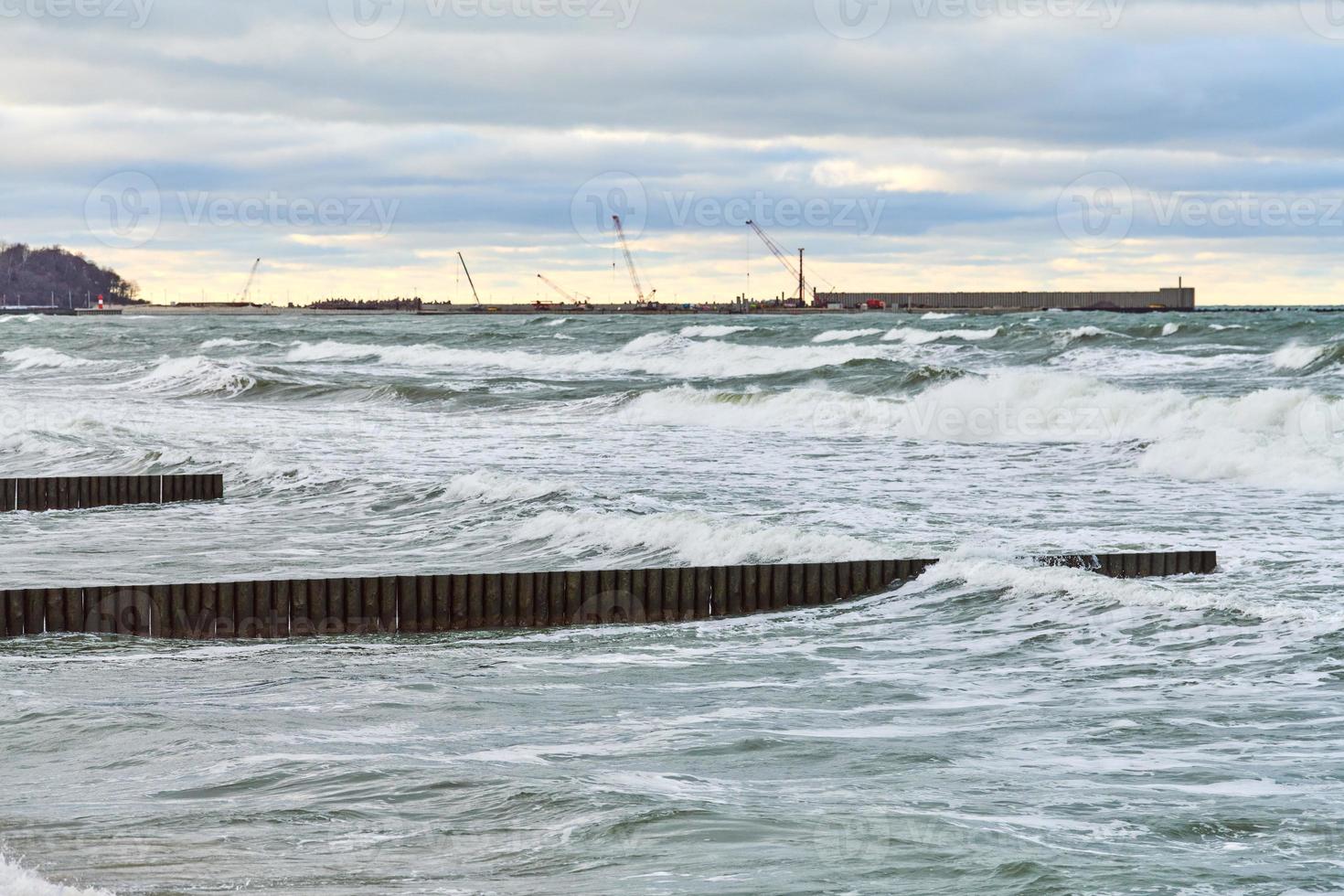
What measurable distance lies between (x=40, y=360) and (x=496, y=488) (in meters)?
61.5

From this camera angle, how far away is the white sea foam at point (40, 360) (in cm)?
7462

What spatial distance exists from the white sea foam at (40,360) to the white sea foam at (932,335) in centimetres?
4417

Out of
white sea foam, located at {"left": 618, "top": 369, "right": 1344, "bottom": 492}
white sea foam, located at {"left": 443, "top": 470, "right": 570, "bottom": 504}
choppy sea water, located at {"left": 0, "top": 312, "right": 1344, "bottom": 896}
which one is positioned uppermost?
white sea foam, located at {"left": 618, "top": 369, "right": 1344, "bottom": 492}

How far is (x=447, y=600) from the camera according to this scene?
563 inches

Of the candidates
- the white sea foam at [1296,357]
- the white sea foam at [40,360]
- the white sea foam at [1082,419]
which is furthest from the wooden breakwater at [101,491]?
the white sea foam at [40,360]

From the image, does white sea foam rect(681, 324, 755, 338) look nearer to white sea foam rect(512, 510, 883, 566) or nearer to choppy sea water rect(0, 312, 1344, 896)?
choppy sea water rect(0, 312, 1344, 896)

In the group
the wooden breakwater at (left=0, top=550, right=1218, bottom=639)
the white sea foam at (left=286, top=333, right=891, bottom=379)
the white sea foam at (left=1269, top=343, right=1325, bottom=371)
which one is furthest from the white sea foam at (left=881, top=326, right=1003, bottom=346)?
the wooden breakwater at (left=0, top=550, right=1218, bottom=639)

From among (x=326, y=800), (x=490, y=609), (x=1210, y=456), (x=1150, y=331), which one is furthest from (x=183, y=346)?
(x=326, y=800)

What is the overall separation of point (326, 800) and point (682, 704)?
3264mm

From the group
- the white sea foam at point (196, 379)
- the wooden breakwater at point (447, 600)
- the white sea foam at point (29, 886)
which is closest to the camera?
the white sea foam at point (29, 886)

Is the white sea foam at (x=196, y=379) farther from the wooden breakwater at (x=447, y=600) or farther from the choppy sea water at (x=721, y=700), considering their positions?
the wooden breakwater at (x=447, y=600)

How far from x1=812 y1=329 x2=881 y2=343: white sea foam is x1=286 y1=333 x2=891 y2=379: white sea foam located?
5.94m

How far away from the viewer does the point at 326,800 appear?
8.16 meters

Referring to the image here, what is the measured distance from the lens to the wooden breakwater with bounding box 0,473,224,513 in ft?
73.9
